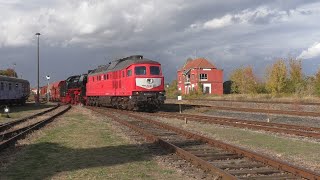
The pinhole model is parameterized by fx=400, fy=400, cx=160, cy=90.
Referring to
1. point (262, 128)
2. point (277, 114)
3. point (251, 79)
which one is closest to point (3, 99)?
point (277, 114)

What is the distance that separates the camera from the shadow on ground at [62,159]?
8.94m

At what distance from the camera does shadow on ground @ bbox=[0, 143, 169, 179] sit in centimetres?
894

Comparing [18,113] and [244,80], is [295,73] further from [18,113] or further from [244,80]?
[18,113]

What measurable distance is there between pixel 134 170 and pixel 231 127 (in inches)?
401

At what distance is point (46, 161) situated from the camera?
10242 mm

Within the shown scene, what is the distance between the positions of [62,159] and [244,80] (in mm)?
74096

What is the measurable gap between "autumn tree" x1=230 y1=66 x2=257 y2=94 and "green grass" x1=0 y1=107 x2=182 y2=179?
6523cm

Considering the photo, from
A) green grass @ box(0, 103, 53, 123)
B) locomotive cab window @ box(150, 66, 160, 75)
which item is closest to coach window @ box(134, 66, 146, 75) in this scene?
locomotive cab window @ box(150, 66, 160, 75)

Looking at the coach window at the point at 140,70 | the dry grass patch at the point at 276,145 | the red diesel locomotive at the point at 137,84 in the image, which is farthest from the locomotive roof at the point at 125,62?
the dry grass patch at the point at 276,145

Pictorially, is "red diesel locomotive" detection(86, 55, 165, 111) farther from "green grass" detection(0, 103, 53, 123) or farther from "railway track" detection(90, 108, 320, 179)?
"railway track" detection(90, 108, 320, 179)

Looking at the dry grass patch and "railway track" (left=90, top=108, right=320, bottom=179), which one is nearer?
"railway track" (left=90, top=108, right=320, bottom=179)

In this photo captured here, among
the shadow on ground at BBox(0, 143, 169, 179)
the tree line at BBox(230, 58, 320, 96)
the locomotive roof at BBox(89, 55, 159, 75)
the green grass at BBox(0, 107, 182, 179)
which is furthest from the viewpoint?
the tree line at BBox(230, 58, 320, 96)

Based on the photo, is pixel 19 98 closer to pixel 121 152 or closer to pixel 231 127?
pixel 231 127

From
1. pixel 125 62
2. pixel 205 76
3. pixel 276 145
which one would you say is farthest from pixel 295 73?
pixel 276 145
